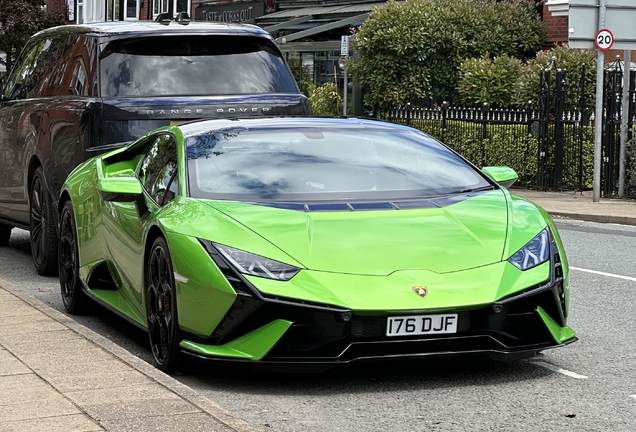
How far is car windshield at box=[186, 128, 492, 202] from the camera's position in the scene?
697 cm

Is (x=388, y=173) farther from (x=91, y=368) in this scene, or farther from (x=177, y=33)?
(x=177, y=33)

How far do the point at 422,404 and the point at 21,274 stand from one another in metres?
5.97

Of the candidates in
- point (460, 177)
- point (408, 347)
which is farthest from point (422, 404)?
point (460, 177)

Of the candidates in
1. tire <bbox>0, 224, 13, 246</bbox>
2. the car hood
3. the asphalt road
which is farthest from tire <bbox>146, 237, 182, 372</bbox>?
tire <bbox>0, 224, 13, 246</bbox>

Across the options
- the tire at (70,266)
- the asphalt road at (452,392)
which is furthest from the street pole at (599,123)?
the tire at (70,266)

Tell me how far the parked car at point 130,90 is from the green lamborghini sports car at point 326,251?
89.1 inches

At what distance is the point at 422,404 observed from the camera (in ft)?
19.5

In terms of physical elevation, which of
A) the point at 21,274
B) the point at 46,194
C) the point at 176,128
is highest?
the point at 176,128

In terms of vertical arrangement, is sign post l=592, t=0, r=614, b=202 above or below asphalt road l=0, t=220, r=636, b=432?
above

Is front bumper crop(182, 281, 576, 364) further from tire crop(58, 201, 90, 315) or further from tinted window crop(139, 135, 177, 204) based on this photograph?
tire crop(58, 201, 90, 315)

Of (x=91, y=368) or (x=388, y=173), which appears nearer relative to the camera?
(x=91, y=368)

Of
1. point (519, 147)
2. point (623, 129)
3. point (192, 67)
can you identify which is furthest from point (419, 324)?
point (519, 147)

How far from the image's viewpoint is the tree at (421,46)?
85.5ft

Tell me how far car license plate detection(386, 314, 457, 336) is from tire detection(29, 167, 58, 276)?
17.0 ft
